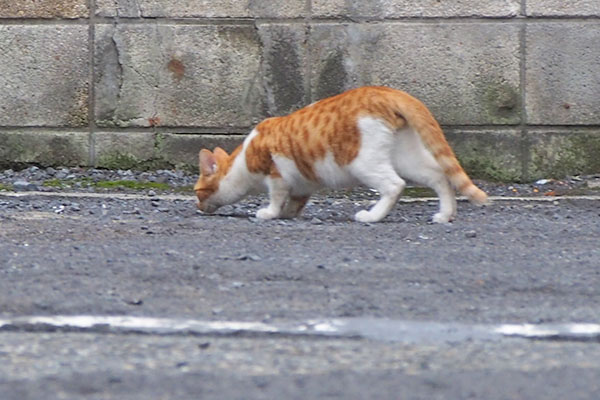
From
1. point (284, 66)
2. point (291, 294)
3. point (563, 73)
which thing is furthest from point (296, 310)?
point (563, 73)

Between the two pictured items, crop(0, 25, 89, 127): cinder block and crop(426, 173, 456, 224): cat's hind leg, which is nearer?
crop(426, 173, 456, 224): cat's hind leg

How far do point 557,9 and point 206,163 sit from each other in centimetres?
238

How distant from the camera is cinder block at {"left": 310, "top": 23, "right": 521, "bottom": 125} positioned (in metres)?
6.63

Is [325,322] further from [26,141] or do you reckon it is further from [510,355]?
[26,141]

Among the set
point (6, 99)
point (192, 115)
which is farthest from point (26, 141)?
point (192, 115)

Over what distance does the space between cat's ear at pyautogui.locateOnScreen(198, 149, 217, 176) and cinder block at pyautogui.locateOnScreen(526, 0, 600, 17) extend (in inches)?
86.0

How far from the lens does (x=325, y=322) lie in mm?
2945

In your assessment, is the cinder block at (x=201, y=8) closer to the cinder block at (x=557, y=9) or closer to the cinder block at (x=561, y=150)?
the cinder block at (x=557, y=9)

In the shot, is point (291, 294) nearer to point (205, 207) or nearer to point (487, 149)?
point (205, 207)

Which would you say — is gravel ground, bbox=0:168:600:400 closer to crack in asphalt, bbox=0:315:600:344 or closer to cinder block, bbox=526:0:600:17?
crack in asphalt, bbox=0:315:600:344

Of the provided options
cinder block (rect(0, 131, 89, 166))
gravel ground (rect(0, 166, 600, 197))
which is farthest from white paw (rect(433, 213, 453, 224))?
Result: cinder block (rect(0, 131, 89, 166))

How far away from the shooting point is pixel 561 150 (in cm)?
668

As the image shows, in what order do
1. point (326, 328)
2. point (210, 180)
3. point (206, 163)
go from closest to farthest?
point (326, 328), point (210, 180), point (206, 163)

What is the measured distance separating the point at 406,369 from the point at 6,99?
499 cm
